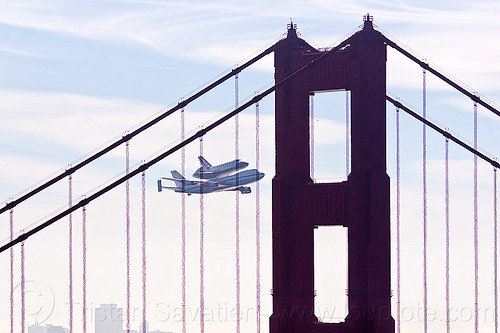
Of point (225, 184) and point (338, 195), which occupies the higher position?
point (225, 184)

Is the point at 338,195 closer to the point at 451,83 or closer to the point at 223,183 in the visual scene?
the point at 451,83

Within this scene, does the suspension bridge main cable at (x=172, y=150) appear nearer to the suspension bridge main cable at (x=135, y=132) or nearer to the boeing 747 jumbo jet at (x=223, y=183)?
the suspension bridge main cable at (x=135, y=132)

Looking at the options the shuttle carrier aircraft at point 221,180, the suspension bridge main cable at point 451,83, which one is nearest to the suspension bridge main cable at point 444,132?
the suspension bridge main cable at point 451,83

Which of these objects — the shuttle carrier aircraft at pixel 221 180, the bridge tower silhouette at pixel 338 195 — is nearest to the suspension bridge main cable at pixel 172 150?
the bridge tower silhouette at pixel 338 195

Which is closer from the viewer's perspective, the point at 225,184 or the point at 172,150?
the point at 172,150

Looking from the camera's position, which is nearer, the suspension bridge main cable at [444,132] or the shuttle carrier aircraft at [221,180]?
the suspension bridge main cable at [444,132]

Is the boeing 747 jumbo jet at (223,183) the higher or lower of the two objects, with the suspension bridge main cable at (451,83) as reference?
lower

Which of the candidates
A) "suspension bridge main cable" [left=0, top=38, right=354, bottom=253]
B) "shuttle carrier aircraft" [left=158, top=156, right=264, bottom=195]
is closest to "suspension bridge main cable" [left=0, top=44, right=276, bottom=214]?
"suspension bridge main cable" [left=0, top=38, right=354, bottom=253]

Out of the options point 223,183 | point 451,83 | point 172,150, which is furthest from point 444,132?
point 223,183
